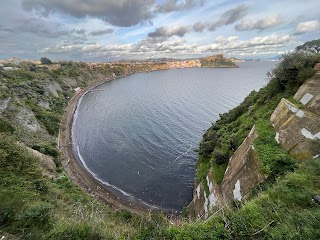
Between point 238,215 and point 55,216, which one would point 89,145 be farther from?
point 238,215

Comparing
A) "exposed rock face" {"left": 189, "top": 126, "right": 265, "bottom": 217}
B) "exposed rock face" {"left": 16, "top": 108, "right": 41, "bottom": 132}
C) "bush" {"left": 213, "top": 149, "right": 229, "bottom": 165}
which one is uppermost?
"exposed rock face" {"left": 189, "top": 126, "right": 265, "bottom": 217}

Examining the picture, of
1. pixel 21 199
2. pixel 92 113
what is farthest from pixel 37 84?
pixel 21 199

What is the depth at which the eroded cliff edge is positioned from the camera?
45.1 ft

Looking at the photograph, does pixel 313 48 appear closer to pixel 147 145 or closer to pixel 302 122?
pixel 302 122

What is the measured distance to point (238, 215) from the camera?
8.70 m

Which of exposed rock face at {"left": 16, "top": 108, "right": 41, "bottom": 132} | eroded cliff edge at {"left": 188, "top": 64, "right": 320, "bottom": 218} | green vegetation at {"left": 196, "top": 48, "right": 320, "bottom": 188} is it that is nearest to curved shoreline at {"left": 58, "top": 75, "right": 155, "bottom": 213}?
exposed rock face at {"left": 16, "top": 108, "right": 41, "bottom": 132}

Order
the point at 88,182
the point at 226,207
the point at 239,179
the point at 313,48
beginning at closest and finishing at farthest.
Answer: the point at 226,207 → the point at 239,179 → the point at 313,48 → the point at 88,182

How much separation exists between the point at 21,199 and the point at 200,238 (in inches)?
388

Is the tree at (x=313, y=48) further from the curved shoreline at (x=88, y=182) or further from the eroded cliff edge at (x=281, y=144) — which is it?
the curved shoreline at (x=88, y=182)

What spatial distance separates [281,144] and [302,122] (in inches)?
85.4

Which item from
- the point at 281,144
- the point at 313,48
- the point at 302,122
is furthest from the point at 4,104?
the point at 313,48

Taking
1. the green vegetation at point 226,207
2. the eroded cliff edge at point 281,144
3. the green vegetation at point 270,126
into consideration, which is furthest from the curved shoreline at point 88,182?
the eroded cliff edge at point 281,144

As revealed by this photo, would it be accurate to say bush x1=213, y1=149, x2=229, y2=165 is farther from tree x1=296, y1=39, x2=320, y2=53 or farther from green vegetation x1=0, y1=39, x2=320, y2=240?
tree x1=296, y1=39, x2=320, y2=53

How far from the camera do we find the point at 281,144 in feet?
49.7
